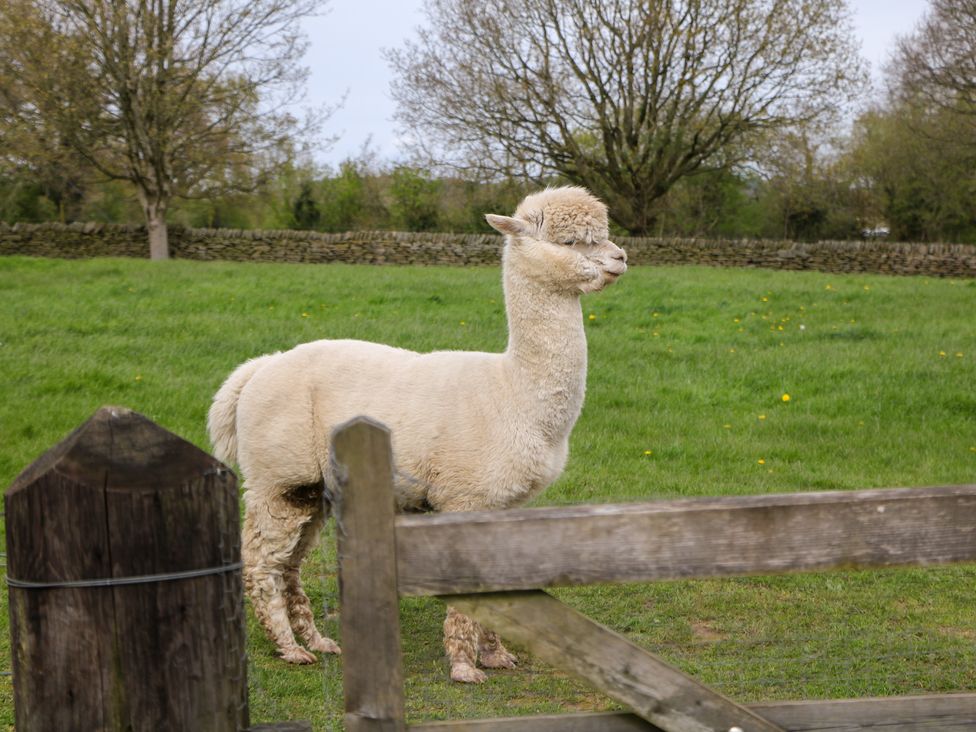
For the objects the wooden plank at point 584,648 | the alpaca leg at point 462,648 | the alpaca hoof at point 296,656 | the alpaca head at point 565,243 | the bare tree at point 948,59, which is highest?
the bare tree at point 948,59

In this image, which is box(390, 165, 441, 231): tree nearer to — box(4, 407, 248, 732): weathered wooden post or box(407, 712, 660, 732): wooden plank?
box(407, 712, 660, 732): wooden plank

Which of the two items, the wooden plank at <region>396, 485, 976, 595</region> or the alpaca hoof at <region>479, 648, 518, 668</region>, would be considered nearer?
the wooden plank at <region>396, 485, 976, 595</region>

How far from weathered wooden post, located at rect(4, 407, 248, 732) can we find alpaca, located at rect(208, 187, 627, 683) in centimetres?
245

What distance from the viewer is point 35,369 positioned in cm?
1134

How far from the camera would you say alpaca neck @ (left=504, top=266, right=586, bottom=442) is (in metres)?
4.90

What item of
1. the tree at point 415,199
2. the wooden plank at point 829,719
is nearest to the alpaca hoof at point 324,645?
the wooden plank at point 829,719

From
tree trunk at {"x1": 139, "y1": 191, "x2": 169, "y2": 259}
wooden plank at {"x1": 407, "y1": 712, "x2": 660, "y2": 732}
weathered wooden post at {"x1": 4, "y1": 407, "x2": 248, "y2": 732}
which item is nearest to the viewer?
weathered wooden post at {"x1": 4, "y1": 407, "x2": 248, "y2": 732}

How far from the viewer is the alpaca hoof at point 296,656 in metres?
5.17

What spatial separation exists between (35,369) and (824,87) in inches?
941

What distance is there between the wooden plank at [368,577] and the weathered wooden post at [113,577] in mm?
311

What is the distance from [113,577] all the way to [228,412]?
3144 millimetres

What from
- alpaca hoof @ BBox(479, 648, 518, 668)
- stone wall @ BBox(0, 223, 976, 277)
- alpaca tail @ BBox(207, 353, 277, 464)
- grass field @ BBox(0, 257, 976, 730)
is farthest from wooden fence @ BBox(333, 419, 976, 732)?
stone wall @ BBox(0, 223, 976, 277)

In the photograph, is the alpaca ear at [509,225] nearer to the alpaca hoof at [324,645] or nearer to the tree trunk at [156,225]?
the alpaca hoof at [324,645]

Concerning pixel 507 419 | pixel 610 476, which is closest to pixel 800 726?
pixel 507 419
